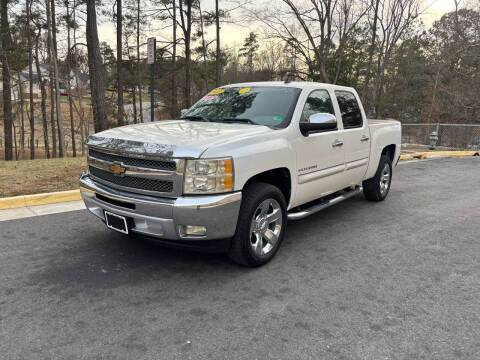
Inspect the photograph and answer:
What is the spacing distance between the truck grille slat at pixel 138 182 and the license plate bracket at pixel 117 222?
0.29 m

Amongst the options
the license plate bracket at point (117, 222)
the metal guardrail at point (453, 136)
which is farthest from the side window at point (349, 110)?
the metal guardrail at point (453, 136)

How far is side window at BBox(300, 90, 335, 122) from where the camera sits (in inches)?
173

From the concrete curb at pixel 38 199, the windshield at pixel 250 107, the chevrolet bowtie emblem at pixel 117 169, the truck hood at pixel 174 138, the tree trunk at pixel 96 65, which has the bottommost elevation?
the concrete curb at pixel 38 199

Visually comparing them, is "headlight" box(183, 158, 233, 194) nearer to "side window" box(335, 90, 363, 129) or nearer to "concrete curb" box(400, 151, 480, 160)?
"side window" box(335, 90, 363, 129)

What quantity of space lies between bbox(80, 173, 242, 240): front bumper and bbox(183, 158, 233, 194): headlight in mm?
69

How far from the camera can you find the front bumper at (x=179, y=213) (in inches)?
123

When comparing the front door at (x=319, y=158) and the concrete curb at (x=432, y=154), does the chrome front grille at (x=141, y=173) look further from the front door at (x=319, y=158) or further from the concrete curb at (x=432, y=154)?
the concrete curb at (x=432, y=154)

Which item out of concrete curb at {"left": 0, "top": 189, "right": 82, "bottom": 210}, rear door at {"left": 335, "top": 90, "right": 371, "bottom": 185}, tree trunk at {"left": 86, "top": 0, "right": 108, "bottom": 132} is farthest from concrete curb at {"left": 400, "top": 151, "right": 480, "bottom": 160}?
tree trunk at {"left": 86, "top": 0, "right": 108, "bottom": 132}

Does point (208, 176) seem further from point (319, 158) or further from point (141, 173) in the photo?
point (319, 158)

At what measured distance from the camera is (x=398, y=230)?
16.6ft

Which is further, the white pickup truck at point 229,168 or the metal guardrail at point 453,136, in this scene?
the metal guardrail at point 453,136

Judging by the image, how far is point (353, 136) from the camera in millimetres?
5184

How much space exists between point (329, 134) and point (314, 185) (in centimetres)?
68

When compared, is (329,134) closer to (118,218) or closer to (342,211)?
(342,211)
